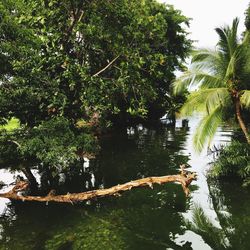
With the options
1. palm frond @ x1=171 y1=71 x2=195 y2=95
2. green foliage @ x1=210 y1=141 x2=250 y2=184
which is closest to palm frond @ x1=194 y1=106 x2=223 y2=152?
green foliage @ x1=210 y1=141 x2=250 y2=184

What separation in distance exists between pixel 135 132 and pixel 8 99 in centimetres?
2655

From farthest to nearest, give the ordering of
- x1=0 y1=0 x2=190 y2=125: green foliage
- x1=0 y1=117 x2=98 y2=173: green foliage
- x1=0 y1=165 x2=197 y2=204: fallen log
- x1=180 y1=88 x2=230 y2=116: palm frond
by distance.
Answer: x1=180 y1=88 x2=230 y2=116: palm frond → x1=0 y1=0 x2=190 y2=125: green foliage → x1=0 y1=117 x2=98 y2=173: green foliage → x1=0 y1=165 x2=197 y2=204: fallen log

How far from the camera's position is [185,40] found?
3900 centimetres

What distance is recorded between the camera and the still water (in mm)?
11125

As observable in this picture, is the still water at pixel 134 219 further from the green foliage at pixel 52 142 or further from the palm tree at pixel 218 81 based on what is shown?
the palm tree at pixel 218 81

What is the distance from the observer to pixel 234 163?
16391 mm

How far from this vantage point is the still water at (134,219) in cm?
1112

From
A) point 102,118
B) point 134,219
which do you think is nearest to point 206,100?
point 102,118

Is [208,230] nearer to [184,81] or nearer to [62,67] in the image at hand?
[184,81]

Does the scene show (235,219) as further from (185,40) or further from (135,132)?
(185,40)

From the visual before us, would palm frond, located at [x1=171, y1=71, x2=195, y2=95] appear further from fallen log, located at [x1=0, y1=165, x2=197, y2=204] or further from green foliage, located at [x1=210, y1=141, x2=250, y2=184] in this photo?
fallen log, located at [x1=0, y1=165, x2=197, y2=204]

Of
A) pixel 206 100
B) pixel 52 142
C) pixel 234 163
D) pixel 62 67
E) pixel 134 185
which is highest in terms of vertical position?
pixel 62 67

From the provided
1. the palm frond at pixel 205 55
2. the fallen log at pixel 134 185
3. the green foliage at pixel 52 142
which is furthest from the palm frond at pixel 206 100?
the green foliage at pixel 52 142

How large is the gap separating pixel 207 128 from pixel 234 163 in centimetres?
204
